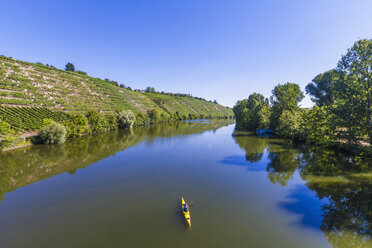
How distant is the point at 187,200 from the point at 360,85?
77.3 feet

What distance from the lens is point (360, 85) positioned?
724 inches

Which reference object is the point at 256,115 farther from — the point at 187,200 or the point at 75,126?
the point at 75,126

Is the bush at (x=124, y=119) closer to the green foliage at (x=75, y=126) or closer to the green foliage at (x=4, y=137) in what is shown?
the green foliage at (x=75, y=126)

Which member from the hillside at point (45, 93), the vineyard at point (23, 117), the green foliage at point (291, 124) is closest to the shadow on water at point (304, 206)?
the green foliage at point (291, 124)

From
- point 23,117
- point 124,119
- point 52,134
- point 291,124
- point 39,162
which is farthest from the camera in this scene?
point 124,119

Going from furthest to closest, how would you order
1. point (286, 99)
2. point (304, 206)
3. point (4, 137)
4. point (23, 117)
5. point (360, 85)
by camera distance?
point (286, 99), point (23, 117), point (4, 137), point (360, 85), point (304, 206)

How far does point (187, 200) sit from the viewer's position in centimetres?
1494

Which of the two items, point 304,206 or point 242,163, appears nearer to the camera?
→ point 304,206

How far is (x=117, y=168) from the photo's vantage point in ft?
77.7

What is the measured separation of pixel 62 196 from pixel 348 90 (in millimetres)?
34341

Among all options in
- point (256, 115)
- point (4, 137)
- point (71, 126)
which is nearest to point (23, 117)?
point (71, 126)

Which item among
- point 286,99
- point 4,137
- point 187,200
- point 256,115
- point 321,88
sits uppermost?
point 321,88

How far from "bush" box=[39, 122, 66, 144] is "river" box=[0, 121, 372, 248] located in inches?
435

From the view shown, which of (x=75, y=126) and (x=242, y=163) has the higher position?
(x=75, y=126)
